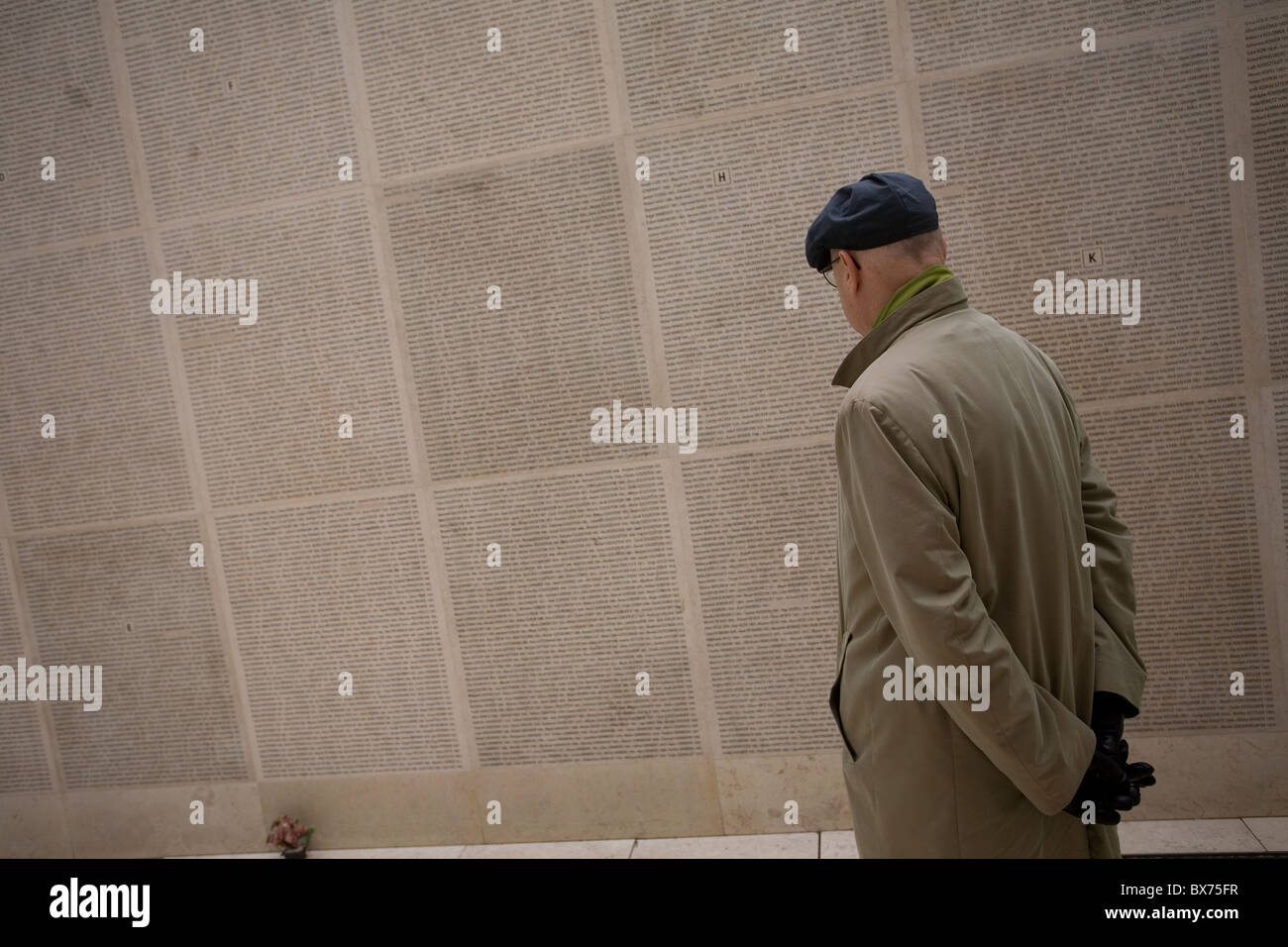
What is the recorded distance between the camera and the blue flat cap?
1.91 metres

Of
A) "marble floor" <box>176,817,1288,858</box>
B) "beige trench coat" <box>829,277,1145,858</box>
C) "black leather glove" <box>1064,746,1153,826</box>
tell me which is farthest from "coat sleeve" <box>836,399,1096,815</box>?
"marble floor" <box>176,817,1288,858</box>

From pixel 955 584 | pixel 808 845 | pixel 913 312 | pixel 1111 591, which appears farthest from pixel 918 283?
pixel 808 845

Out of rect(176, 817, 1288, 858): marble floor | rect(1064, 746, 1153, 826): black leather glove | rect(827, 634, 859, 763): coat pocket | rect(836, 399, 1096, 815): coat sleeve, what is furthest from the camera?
rect(176, 817, 1288, 858): marble floor

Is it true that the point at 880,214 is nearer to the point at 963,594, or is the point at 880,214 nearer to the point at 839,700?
the point at 963,594

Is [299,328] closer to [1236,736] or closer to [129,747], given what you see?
[129,747]

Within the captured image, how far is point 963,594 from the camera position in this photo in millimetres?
1682

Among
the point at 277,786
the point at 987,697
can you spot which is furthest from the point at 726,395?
the point at 277,786

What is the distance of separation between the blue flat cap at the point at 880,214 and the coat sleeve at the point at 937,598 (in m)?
A: 0.38

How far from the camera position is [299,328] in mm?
4137

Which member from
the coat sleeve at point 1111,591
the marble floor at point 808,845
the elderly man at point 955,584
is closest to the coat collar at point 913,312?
the elderly man at point 955,584

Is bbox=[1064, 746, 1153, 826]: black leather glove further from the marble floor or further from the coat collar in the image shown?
the marble floor

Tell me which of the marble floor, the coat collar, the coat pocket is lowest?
the marble floor

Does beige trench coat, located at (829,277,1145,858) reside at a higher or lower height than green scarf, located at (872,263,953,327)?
lower

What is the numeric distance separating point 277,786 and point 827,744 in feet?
8.15
